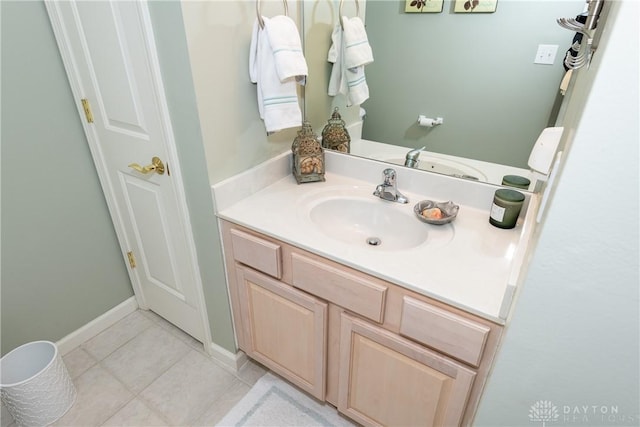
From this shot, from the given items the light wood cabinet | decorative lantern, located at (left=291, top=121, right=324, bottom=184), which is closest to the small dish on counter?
the light wood cabinet

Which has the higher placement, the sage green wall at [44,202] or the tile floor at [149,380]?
the sage green wall at [44,202]

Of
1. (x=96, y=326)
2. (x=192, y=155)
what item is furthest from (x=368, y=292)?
(x=96, y=326)

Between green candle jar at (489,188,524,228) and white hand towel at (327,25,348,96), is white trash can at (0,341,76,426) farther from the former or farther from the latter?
green candle jar at (489,188,524,228)

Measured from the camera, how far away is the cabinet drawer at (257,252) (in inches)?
45.3

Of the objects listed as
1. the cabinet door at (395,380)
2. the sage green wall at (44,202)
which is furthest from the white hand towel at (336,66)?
the sage green wall at (44,202)

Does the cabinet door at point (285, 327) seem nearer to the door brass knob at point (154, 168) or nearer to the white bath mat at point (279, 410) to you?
the white bath mat at point (279, 410)

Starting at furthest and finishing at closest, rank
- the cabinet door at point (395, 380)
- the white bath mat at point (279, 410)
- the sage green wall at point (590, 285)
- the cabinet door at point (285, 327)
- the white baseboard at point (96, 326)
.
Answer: the white baseboard at point (96, 326) < the white bath mat at point (279, 410) < the cabinet door at point (285, 327) < the cabinet door at point (395, 380) < the sage green wall at point (590, 285)

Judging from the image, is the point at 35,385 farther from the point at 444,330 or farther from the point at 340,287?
the point at 444,330

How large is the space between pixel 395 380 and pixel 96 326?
1.56 m

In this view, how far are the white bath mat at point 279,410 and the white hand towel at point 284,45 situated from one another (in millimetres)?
1268

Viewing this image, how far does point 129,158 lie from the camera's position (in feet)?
4.66

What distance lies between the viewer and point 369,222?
136 cm

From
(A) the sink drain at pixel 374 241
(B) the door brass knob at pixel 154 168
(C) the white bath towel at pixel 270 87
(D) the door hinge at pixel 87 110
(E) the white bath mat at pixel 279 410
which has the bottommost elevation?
(E) the white bath mat at pixel 279 410

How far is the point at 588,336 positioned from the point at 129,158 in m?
1.53
